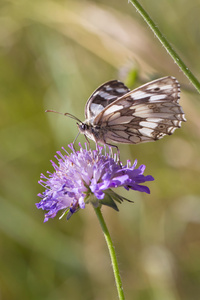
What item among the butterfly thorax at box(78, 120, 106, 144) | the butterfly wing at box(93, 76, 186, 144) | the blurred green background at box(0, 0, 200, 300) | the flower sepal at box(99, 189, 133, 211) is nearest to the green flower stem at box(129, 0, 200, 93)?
the butterfly wing at box(93, 76, 186, 144)

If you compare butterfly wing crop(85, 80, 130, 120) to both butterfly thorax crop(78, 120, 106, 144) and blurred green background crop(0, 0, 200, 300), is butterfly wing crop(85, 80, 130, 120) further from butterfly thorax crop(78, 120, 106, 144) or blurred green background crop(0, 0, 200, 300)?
blurred green background crop(0, 0, 200, 300)

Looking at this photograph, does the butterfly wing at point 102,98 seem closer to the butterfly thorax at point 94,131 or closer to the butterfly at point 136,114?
the butterfly at point 136,114

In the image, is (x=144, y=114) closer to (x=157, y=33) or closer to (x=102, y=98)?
(x=102, y=98)

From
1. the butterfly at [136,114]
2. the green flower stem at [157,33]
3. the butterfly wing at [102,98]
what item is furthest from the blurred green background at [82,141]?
the green flower stem at [157,33]

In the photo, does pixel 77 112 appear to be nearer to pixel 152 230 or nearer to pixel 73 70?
A: pixel 73 70

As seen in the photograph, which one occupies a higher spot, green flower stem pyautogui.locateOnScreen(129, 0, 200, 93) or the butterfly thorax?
green flower stem pyautogui.locateOnScreen(129, 0, 200, 93)

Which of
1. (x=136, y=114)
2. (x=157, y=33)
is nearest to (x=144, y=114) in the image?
(x=136, y=114)

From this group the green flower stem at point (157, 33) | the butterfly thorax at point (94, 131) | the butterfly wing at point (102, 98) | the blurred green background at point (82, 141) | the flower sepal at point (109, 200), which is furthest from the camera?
the blurred green background at point (82, 141)
